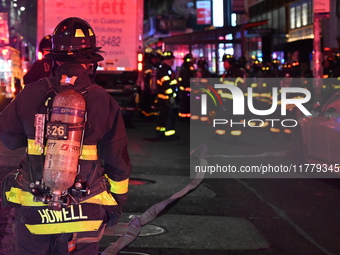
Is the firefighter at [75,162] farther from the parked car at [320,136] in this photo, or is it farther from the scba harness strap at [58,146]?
the parked car at [320,136]

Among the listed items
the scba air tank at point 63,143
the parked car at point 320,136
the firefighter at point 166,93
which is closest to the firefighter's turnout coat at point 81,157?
the scba air tank at point 63,143

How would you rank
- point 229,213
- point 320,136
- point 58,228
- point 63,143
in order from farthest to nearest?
point 320,136 → point 229,213 → point 58,228 → point 63,143

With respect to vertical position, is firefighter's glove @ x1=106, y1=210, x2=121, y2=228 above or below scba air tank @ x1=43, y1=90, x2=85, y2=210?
below

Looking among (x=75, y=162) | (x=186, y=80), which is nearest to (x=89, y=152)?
(x=75, y=162)

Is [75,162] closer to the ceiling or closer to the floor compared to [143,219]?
closer to the ceiling

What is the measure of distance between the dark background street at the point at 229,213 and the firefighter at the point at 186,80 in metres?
6.70

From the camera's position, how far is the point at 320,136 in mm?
10391

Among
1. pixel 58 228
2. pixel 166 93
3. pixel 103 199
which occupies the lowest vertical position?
pixel 58 228

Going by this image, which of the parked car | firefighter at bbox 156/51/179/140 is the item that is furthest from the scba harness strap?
firefighter at bbox 156/51/179/140

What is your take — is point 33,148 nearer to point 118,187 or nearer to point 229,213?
point 118,187

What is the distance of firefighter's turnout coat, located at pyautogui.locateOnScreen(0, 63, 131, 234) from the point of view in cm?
354

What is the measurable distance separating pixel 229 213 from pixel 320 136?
9.78 feet

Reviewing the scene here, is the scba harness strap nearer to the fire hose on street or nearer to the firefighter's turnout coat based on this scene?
the firefighter's turnout coat

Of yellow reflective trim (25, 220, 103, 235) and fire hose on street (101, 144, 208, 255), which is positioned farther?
fire hose on street (101, 144, 208, 255)
